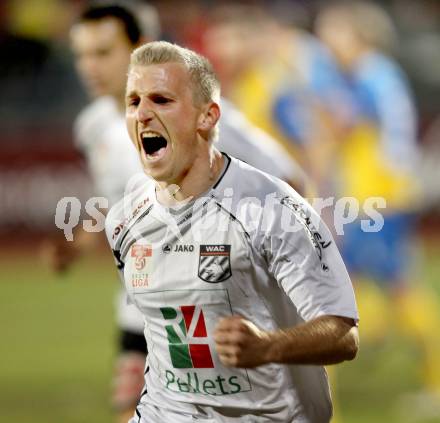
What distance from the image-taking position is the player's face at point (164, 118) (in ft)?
12.5

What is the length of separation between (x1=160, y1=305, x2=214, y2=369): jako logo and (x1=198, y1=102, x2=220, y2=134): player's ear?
1.92 ft

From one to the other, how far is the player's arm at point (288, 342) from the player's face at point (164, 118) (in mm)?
641

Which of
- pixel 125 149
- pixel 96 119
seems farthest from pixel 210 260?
pixel 96 119

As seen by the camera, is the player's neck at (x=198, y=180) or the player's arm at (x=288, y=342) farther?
the player's neck at (x=198, y=180)

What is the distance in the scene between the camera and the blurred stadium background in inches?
378

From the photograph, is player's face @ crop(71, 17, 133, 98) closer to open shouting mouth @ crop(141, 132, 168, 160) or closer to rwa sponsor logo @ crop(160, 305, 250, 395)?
open shouting mouth @ crop(141, 132, 168, 160)

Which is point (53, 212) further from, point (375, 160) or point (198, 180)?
point (198, 180)

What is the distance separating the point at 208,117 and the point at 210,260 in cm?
47

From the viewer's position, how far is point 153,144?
3.90 m

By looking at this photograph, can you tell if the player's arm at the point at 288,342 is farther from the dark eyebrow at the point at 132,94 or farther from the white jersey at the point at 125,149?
the white jersey at the point at 125,149

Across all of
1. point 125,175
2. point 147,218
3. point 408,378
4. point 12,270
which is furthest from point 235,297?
point 12,270

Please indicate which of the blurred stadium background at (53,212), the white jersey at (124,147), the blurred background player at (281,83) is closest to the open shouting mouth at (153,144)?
the white jersey at (124,147)

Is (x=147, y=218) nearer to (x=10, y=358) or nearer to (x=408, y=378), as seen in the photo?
(x=408, y=378)

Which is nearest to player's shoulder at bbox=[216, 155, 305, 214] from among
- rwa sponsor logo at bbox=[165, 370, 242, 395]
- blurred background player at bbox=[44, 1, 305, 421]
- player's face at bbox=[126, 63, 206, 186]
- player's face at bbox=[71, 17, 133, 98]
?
player's face at bbox=[126, 63, 206, 186]
